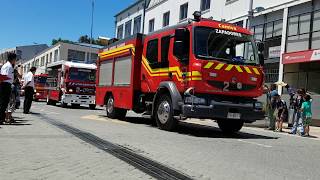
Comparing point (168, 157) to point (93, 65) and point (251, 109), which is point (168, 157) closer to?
point (251, 109)

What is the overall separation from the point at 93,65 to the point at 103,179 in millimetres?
22203

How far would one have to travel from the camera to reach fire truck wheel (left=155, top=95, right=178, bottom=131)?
530 inches

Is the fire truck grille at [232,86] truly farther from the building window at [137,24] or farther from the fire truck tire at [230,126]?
the building window at [137,24]

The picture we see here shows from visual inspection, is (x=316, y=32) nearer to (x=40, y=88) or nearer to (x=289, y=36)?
(x=289, y=36)

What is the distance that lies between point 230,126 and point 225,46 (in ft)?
8.40

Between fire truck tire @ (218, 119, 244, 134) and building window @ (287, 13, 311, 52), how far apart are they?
1261cm

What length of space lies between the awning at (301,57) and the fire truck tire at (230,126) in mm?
11200

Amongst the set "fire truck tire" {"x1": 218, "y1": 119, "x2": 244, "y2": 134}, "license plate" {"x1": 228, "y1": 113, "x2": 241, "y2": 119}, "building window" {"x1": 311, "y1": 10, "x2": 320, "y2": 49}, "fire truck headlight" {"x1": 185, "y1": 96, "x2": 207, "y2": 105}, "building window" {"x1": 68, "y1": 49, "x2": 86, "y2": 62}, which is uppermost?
"building window" {"x1": 68, "y1": 49, "x2": 86, "y2": 62}

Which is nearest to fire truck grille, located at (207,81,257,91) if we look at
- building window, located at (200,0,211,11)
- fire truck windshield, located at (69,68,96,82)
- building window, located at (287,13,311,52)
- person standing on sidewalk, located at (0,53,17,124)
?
person standing on sidewalk, located at (0,53,17,124)

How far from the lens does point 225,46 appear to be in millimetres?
13617

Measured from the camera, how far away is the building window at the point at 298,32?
26.1 meters

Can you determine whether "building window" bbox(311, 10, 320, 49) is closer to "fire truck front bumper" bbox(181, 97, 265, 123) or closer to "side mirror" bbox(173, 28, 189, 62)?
"fire truck front bumper" bbox(181, 97, 265, 123)

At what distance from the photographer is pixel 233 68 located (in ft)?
43.2

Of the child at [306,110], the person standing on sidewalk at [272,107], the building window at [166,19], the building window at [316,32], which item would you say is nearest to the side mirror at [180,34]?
the child at [306,110]
